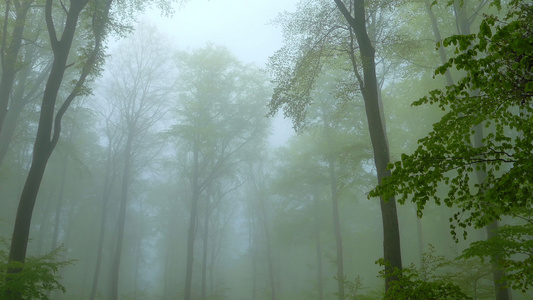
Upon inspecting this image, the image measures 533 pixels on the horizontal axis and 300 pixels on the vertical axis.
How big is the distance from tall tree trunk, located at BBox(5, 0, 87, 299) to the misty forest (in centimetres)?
3

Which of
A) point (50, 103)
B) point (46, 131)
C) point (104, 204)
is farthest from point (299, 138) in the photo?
point (46, 131)

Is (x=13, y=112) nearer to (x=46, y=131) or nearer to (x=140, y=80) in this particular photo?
(x=140, y=80)

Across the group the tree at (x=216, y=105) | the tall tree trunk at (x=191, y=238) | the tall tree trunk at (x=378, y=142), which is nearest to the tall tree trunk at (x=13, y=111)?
the tree at (x=216, y=105)

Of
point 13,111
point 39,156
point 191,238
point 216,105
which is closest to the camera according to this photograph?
point 39,156

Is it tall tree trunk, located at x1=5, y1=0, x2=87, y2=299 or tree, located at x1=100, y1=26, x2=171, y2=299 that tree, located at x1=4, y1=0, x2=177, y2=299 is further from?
tree, located at x1=100, y1=26, x2=171, y2=299

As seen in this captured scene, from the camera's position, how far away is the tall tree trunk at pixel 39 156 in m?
6.16

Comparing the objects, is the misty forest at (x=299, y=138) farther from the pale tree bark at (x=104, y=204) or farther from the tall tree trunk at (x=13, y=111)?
the pale tree bark at (x=104, y=204)

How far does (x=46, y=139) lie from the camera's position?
Result: 6.62 m

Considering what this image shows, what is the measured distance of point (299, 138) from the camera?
70.5ft

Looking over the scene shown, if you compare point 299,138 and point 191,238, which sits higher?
point 299,138

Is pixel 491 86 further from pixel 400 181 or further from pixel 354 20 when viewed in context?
pixel 354 20

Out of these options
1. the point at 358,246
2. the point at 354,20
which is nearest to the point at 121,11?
the point at 354,20

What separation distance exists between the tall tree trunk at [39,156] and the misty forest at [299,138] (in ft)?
0.10

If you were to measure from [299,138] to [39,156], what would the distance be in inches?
646
